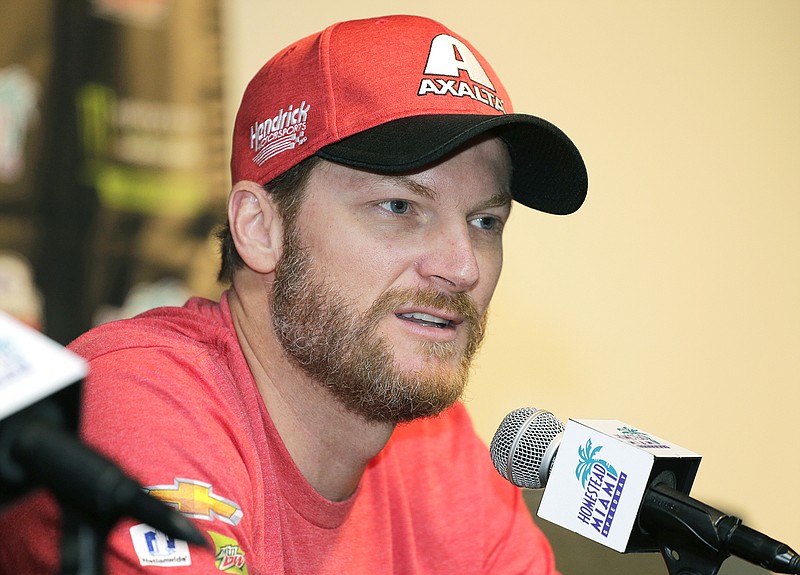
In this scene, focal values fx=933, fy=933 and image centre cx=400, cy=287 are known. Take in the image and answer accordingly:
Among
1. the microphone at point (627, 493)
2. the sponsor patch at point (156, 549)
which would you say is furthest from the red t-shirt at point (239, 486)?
the microphone at point (627, 493)

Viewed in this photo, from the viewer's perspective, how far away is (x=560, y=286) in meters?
2.52

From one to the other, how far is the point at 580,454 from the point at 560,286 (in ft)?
4.92

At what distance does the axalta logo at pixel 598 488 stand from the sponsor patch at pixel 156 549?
1.41ft

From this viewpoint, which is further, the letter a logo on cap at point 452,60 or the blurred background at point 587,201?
the blurred background at point 587,201

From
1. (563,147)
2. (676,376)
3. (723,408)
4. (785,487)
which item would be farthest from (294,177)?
(785,487)

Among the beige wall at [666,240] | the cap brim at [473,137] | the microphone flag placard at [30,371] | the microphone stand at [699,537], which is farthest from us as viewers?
the beige wall at [666,240]

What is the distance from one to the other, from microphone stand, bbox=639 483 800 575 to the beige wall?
1.47 m

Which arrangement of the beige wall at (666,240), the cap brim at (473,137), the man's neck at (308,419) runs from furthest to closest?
the beige wall at (666,240) < the man's neck at (308,419) < the cap brim at (473,137)

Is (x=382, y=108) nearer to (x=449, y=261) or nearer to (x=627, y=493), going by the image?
(x=449, y=261)

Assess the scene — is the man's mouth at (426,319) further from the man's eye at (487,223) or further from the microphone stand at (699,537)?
the microphone stand at (699,537)

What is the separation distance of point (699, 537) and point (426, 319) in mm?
554

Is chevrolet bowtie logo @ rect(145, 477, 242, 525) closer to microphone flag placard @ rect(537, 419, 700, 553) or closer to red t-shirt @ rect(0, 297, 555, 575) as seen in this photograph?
red t-shirt @ rect(0, 297, 555, 575)

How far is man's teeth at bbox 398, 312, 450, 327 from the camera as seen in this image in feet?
4.37

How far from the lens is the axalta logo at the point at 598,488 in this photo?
3.22 feet
